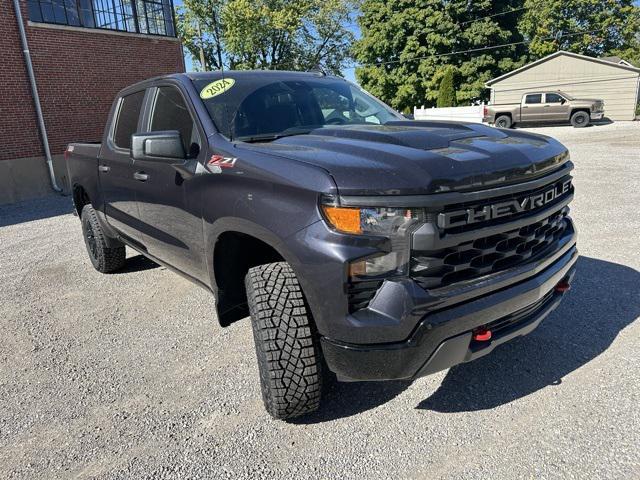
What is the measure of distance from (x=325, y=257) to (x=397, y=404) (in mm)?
1157

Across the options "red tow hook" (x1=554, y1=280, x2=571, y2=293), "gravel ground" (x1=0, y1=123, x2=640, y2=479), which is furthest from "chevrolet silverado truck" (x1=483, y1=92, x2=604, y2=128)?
"red tow hook" (x1=554, y1=280, x2=571, y2=293)

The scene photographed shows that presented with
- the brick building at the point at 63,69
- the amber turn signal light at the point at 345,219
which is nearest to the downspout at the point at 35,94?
the brick building at the point at 63,69

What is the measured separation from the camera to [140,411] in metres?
2.82

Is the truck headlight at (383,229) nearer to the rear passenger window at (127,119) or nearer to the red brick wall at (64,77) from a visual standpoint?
the rear passenger window at (127,119)

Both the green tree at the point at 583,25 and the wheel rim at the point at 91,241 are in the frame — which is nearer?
the wheel rim at the point at 91,241

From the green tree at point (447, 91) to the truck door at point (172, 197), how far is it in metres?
34.2

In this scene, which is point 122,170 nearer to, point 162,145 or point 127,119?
point 127,119

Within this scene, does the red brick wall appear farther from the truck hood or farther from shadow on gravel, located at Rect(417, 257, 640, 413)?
shadow on gravel, located at Rect(417, 257, 640, 413)

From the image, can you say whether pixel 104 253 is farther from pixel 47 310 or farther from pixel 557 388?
pixel 557 388

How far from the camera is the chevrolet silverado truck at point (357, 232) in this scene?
208 cm

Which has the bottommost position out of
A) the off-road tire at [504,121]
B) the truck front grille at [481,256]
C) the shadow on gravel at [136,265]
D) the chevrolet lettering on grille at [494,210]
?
the off-road tire at [504,121]

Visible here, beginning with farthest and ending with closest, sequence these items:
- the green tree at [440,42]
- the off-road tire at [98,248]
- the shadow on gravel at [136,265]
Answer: the green tree at [440,42], the shadow on gravel at [136,265], the off-road tire at [98,248]

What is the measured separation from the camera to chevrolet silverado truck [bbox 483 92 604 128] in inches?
974

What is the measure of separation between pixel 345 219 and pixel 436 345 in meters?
0.68
